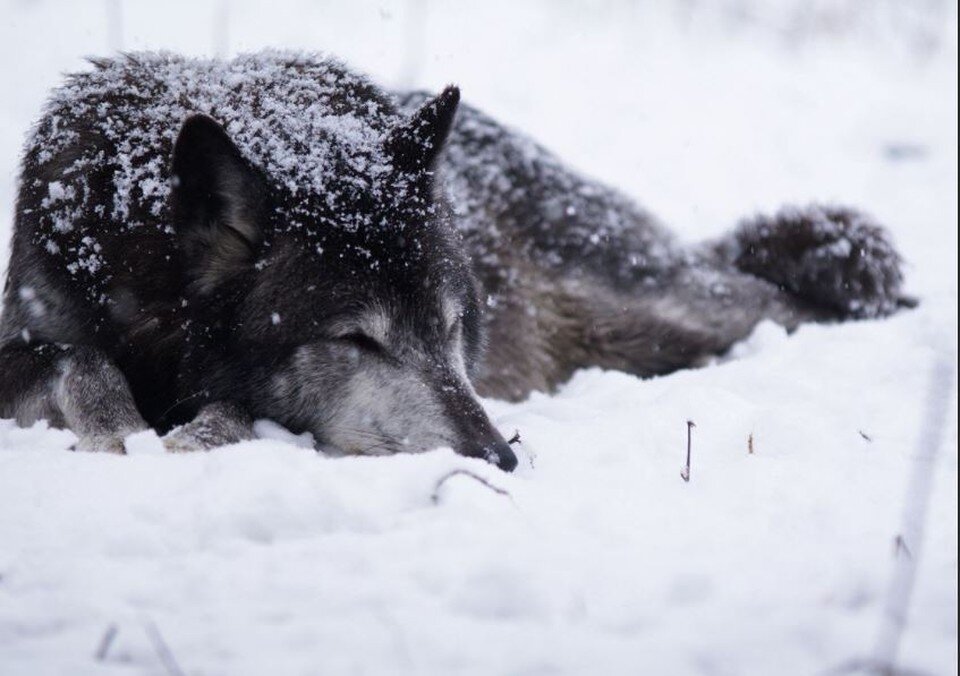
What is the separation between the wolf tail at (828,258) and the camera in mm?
4973

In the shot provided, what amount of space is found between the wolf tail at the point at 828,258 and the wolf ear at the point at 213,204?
3580 mm

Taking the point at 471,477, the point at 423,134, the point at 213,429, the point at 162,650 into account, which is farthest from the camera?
the point at 423,134

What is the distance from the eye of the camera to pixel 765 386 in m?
3.48

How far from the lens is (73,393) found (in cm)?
270

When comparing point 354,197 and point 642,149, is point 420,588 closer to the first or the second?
point 354,197

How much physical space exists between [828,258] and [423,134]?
3140 mm

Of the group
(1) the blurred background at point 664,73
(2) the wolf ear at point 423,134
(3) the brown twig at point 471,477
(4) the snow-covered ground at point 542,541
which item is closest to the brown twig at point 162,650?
(4) the snow-covered ground at point 542,541

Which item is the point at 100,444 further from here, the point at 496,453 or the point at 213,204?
Result: the point at 496,453

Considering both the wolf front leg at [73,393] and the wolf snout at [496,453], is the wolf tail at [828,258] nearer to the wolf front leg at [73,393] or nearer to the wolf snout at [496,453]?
the wolf snout at [496,453]

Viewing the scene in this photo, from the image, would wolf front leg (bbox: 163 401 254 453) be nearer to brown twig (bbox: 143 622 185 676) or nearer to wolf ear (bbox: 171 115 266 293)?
wolf ear (bbox: 171 115 266 293)

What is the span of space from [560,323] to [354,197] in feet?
7.58

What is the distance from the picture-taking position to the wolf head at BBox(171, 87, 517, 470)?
8.89ft

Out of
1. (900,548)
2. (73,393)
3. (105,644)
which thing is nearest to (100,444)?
(73,393)

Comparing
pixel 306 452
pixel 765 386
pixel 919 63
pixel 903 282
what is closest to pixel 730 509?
pixel 306 452
